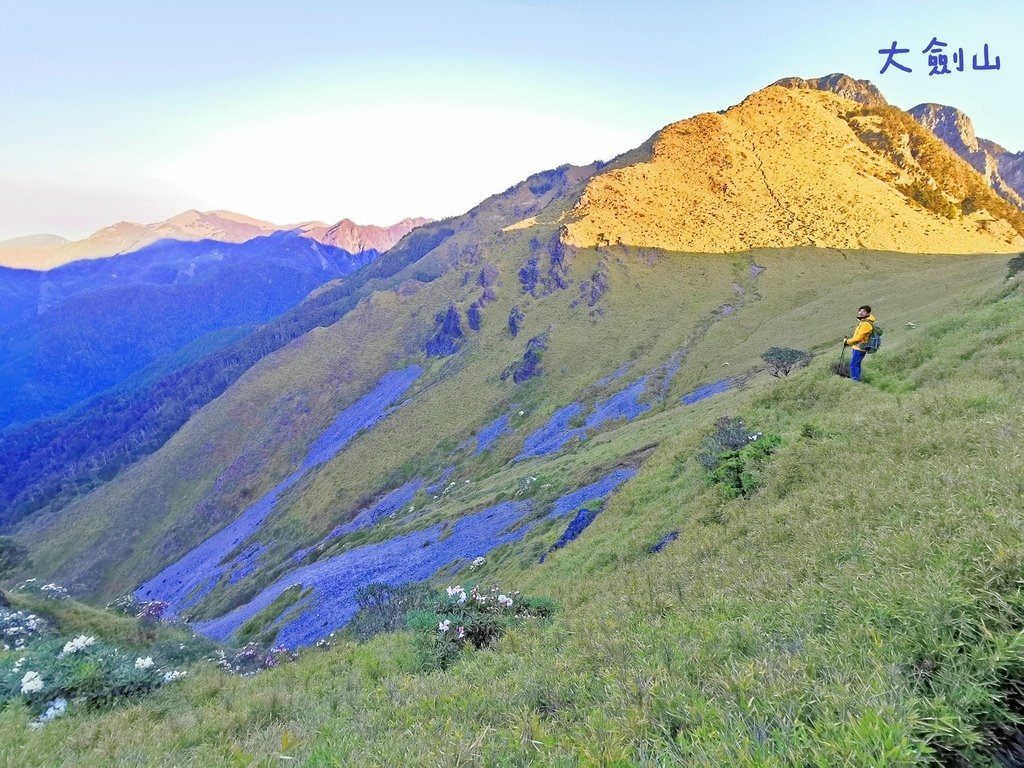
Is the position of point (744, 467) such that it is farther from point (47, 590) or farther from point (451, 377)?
point (451, 377)

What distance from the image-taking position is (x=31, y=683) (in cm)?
723

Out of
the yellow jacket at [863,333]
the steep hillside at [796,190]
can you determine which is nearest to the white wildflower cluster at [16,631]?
the yellow jacket at [863,333]

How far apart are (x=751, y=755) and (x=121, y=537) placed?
473 feet

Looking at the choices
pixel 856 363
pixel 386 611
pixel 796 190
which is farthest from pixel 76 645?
pixel 796 190

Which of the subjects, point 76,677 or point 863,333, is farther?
point 863,333

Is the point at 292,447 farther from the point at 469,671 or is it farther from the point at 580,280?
the point at 469,671

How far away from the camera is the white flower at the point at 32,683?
282 inches

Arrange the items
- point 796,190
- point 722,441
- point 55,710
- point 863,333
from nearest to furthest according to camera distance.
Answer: point 55,710 → point 722,441 → point 863,333 → point 796,190

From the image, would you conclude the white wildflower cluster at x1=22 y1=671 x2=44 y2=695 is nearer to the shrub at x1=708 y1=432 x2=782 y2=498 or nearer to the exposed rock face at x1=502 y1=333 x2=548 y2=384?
the shrub at x1=708 y1=432 x2=782 y2=498

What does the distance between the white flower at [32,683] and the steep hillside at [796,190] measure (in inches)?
4203

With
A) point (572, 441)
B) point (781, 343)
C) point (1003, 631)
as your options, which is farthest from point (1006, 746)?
point (781, 343)

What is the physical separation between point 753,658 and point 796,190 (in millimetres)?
124365

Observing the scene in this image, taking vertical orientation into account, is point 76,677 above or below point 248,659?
above

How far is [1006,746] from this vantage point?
2.93 meters
